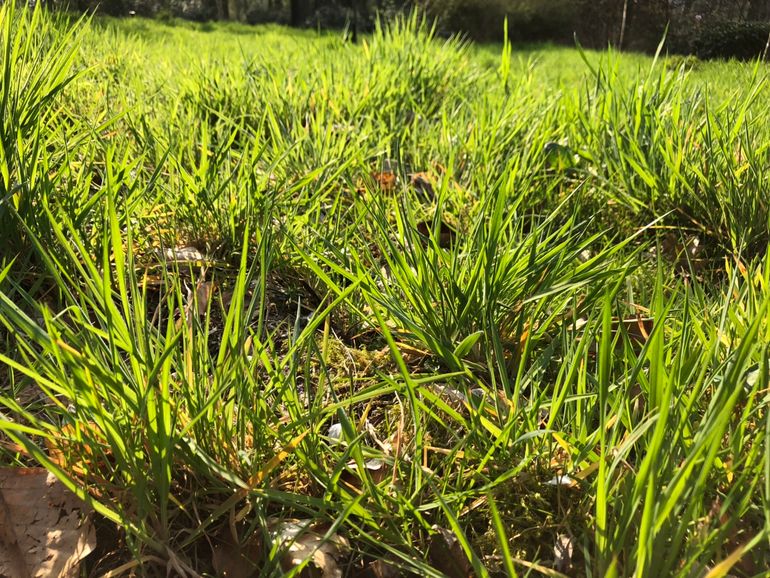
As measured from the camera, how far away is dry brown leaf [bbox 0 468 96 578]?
2.44ft

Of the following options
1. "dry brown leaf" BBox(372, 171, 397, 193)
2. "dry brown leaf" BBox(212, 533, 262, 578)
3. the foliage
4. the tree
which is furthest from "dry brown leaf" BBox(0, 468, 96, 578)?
the tree

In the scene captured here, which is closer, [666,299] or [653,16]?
[666,299]

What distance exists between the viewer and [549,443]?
31.7 inches

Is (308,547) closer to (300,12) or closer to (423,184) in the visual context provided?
(423,184)

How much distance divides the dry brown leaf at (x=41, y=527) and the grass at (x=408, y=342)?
37mm


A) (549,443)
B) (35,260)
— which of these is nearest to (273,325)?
(35,260)

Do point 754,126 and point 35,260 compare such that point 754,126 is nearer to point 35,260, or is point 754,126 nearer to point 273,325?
point 273,325

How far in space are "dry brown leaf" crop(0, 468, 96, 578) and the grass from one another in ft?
0.12

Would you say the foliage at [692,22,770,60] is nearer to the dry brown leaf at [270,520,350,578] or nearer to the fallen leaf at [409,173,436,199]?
the fallen leaf at [409,173,436,199]

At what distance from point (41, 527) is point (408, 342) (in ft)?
2.10

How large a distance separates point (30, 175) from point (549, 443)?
101cm

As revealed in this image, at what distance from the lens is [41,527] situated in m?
0.79

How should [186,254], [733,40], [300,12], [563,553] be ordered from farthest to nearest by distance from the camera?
[300,12]
[733,40]
[186,254]
[563,553]

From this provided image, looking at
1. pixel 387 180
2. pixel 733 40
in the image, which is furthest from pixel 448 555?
pixel 733 40
